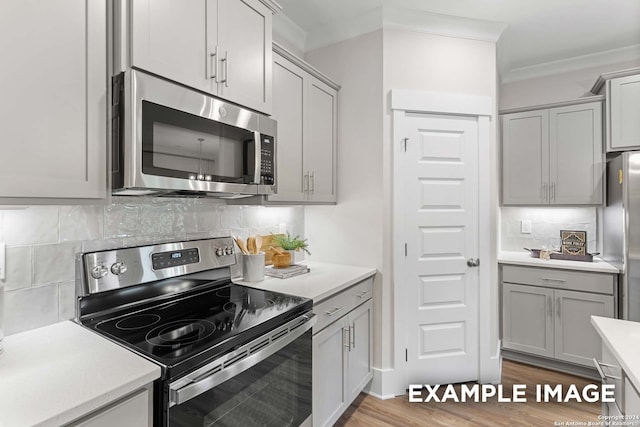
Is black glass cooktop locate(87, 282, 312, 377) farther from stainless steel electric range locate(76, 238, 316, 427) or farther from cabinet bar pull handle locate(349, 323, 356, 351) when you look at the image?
cabinet bar pull handle locate(349, 323, 356, 351)

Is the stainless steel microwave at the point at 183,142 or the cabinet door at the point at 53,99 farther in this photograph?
the stainless steel microwave at the point at 183,142

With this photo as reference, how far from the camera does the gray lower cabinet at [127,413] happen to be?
818 millimetres

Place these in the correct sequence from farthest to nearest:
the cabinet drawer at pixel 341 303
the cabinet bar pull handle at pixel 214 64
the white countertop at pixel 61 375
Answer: the cabinet drawer at pixel 341 303
the cabinet bar pull handle at pixel 214 64
the white countertop at pixel 61 375

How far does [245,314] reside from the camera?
141cm

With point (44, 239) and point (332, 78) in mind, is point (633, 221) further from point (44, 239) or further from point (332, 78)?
point (44, 239)

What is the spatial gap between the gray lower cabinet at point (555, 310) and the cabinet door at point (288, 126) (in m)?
2.14

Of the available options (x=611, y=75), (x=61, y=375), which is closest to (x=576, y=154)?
(x=611, y=75)

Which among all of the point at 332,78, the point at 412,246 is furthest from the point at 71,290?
the point at 332,78

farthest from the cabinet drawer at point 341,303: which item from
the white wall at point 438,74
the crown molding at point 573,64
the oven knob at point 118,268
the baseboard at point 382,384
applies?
the crown molding at point 573,64

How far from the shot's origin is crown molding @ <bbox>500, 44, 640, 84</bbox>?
2922 millimetres

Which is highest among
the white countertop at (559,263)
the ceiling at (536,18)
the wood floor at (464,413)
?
the ceiling at (536,18)

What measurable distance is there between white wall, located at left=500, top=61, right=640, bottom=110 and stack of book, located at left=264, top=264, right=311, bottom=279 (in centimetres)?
283

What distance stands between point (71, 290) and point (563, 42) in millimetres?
3870

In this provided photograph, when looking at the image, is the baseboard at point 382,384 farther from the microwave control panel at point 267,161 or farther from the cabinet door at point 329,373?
the microwave control panel at point 267,161
